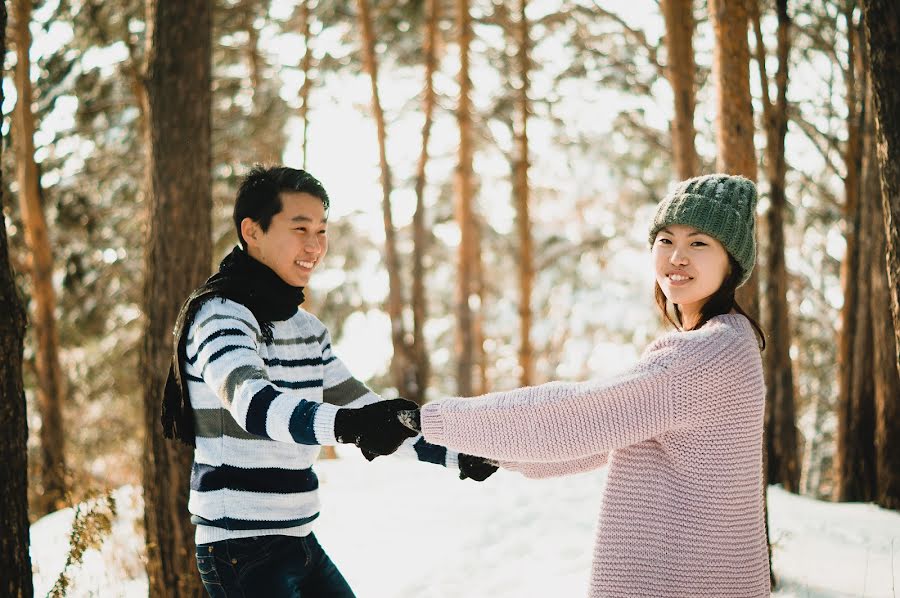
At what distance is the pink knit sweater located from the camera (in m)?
2.23

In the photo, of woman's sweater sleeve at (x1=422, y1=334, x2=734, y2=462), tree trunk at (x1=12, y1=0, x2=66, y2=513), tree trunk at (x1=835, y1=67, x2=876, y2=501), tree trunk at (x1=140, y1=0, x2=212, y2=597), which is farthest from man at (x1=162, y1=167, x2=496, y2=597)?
tree trunk at (x1=12, y1=0, x2=66, y2=513)

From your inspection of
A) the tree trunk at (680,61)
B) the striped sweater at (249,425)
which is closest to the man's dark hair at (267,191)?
the striped sweater at (249,425)

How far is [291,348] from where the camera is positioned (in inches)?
112

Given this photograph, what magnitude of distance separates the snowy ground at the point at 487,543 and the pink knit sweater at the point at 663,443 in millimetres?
2785

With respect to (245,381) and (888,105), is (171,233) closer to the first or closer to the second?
(245,381)

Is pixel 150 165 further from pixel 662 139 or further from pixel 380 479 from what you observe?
pixel 662 139

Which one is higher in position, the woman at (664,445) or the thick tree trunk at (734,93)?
the thick tree trunk at (734,93)

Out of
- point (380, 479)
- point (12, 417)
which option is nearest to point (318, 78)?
point (380, 479)

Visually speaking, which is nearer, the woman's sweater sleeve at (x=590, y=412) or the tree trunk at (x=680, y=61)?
the woman's sweater sleeve at (x=590, y=412)

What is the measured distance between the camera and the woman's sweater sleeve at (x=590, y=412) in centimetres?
223

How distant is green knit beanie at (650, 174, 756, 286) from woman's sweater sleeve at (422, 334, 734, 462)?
0.33 m

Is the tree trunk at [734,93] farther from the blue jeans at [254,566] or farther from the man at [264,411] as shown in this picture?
the blue jeans at [254,566]

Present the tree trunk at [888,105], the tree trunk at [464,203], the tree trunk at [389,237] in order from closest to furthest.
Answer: the tree trunk at [888,105] < the tree trunk at [389,237] < the tree trunk at [464,203]

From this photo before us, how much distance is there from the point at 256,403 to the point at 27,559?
5.51 feet
